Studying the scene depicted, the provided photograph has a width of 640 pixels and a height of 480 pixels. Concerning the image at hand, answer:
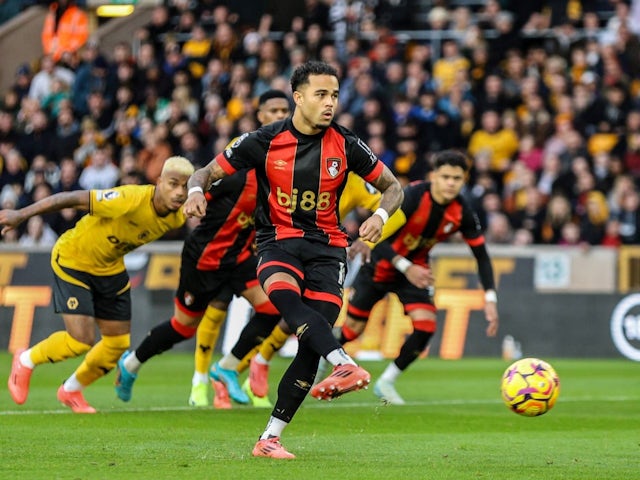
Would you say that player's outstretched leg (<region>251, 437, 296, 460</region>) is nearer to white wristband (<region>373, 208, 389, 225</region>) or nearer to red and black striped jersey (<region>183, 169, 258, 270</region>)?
white wristband (<region>373, 208, 389, 225</region>)

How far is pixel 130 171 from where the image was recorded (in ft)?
75.1

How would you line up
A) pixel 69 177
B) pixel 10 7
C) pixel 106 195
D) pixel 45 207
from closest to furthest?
pixel 45 207, pixel 106 195, pixel 69 177, pixel 10 7

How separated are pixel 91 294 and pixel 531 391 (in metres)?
3.85

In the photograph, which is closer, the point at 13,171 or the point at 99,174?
the point at 99,174

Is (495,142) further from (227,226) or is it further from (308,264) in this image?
(308,264)

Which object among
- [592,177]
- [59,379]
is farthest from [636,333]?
[59,379]

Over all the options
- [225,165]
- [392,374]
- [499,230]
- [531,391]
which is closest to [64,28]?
[499,230]

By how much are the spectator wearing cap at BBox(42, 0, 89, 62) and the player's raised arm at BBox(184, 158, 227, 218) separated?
2015 centimetres

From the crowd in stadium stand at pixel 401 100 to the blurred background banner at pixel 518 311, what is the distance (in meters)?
0.47

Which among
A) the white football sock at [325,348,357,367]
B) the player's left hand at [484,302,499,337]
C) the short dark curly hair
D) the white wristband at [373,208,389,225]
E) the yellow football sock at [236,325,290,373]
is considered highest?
the short dark curly hair

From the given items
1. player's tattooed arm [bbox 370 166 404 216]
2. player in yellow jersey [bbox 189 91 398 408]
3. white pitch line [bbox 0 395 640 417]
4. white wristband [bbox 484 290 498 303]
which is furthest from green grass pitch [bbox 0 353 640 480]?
player's tattooed arm [bbox 370 166 404 216]

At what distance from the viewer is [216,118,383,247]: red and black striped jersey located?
29.7ft

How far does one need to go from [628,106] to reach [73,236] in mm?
12054

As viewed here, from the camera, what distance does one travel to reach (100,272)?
11.9 metres
